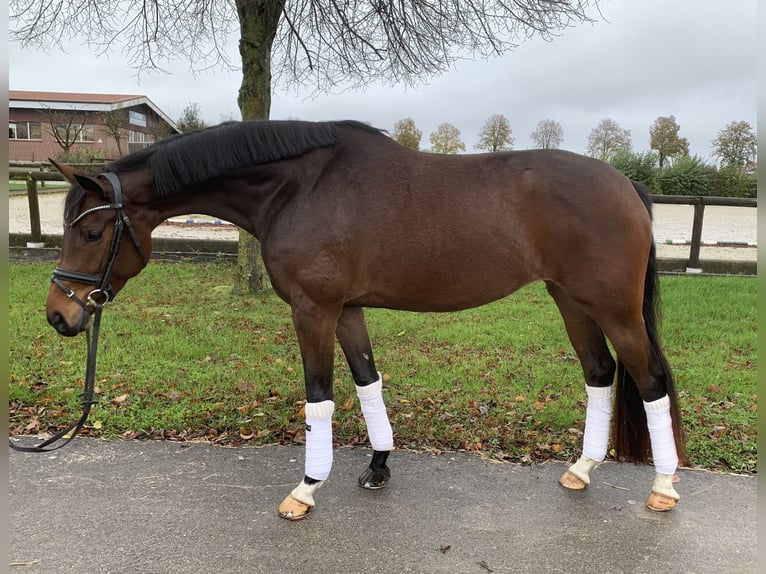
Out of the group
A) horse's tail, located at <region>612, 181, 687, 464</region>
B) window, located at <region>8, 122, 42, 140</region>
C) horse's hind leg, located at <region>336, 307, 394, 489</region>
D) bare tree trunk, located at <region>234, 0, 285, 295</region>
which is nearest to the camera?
horse's tail, located at <region>612, 181, 687, 464</region>

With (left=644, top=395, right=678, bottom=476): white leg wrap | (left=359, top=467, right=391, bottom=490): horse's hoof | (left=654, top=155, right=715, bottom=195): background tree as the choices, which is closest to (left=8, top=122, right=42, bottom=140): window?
(left=654, top=155, right=715, bottom=195): background tree

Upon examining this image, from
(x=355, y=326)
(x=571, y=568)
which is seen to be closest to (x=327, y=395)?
(x=355, y=326)

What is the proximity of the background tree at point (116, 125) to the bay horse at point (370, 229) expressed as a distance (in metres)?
28.4

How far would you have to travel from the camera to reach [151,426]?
3670 mm

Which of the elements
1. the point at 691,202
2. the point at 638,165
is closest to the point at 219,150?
the point at 691,202

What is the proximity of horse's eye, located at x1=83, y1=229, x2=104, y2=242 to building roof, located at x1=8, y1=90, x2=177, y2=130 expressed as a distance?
31590 mm

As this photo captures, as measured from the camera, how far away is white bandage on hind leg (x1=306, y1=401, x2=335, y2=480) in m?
2.68

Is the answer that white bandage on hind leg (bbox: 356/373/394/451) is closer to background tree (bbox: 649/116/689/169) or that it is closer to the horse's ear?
the horse's ear

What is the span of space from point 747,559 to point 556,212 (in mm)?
1798

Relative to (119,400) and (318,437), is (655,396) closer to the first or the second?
(318,437)

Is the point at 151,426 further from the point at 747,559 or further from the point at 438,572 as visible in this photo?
the point at 747,559

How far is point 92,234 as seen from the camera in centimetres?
250

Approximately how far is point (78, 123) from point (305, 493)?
3706 cm

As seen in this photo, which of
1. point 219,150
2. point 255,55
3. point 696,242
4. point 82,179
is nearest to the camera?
point 82,179
